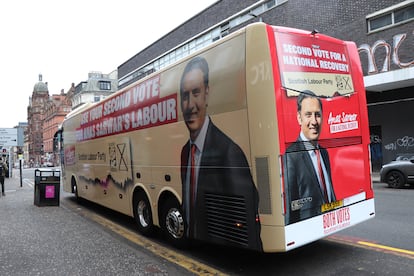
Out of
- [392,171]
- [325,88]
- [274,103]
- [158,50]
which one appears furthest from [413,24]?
[158,50]

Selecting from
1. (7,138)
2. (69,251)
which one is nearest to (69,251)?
(69,251)

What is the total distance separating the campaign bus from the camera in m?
4.23

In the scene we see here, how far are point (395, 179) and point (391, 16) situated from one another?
28.6ft

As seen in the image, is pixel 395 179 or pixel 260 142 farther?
pixel 395 179

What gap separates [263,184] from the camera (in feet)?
13.8

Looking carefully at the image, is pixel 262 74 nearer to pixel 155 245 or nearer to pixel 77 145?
pixel 155 245

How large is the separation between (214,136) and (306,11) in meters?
19.1

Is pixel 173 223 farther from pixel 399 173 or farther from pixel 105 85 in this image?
pixel 105 85

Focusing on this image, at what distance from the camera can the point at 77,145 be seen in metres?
11.3

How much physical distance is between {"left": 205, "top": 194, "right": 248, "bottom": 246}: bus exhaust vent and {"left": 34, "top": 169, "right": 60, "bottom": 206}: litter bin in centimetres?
841

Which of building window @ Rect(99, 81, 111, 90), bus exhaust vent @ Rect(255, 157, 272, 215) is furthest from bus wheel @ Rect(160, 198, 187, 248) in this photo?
building window @ Rect(99, 81, 111, 90)

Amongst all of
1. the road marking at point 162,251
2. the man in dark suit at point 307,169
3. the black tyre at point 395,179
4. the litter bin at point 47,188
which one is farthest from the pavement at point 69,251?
the black tyre at point 395,179

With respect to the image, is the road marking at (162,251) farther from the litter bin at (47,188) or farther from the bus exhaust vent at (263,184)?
the litter bin at (47,188)

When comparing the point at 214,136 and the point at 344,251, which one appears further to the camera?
the point at 344,251
